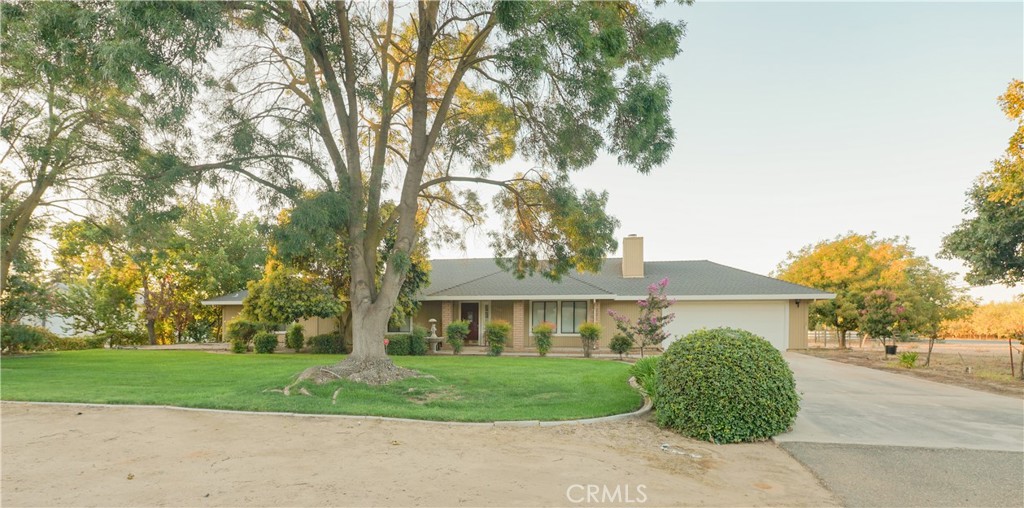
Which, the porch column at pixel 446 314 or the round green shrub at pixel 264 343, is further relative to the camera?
the porch column at pixel 446 314

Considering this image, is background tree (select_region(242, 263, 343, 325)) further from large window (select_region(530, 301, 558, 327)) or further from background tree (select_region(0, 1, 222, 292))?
large window (select_region(530, 301, 558, 327))

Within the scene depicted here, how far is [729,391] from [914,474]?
1.90 m

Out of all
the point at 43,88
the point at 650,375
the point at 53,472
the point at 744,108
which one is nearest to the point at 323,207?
the point at 53,472

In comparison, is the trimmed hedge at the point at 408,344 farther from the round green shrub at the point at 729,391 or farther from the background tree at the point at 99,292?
the round green shrub at the point at 729,391

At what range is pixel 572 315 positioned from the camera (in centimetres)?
2238

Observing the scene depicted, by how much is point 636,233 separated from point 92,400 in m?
20.8

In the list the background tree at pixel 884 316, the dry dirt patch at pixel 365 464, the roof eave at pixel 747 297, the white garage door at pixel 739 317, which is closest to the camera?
the dry dirt patch at pixel 365 464

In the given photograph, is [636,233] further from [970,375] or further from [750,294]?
[970,375]

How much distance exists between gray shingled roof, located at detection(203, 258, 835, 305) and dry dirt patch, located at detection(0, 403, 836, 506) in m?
12.8

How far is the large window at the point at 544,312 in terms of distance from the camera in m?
22.4

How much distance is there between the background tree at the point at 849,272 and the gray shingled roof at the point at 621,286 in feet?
17.6

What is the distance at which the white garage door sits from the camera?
21.4m

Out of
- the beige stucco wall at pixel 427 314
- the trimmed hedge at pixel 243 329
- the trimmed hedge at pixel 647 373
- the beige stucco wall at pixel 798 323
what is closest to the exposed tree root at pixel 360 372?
the trimmed hedge at pixel 647 373

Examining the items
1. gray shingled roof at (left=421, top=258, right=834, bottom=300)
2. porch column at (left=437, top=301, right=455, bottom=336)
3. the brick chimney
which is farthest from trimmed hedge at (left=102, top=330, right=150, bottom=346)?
the brick chimney
